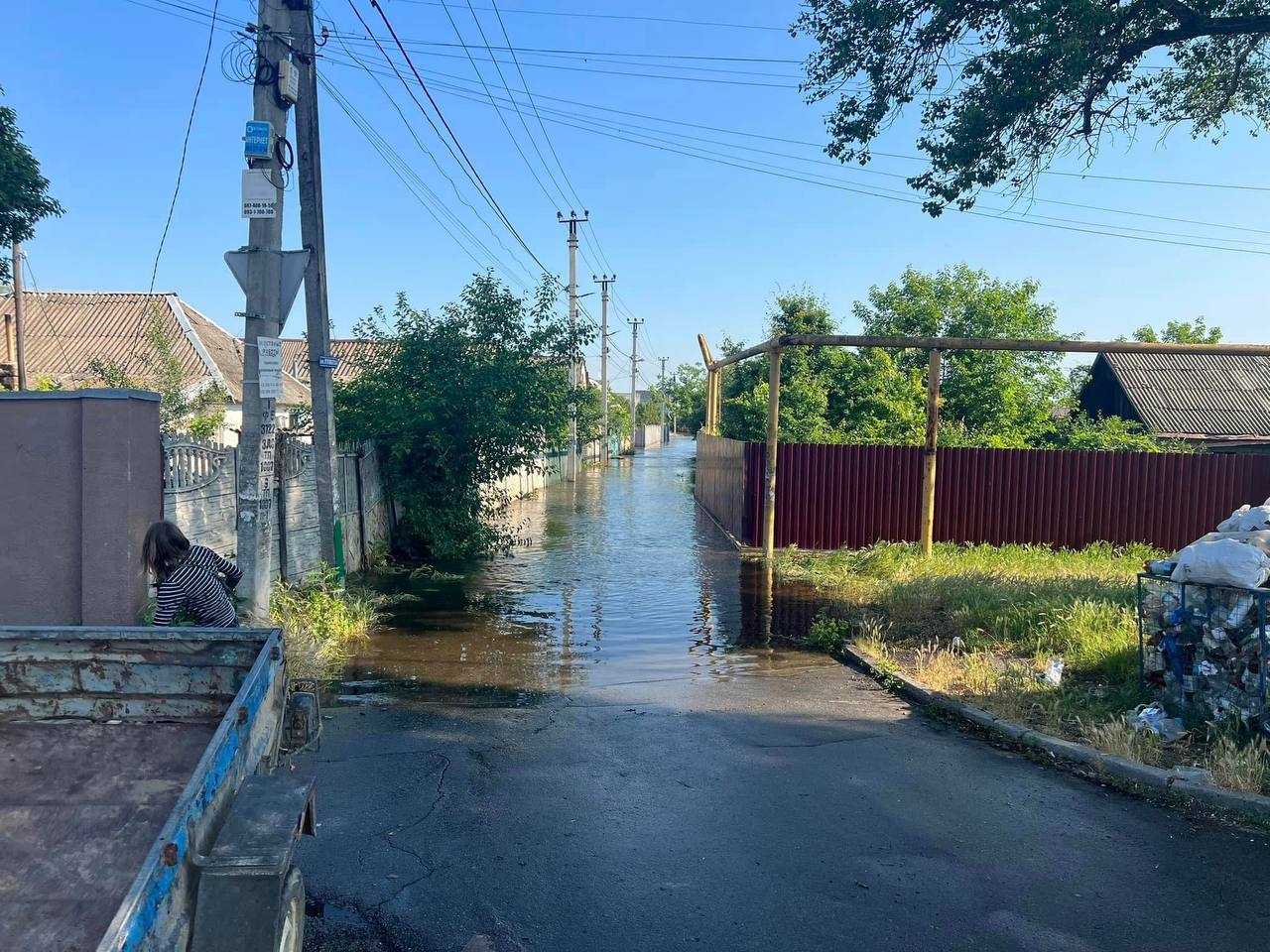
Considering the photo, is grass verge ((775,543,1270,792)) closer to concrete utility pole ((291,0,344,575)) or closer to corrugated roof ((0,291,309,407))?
concrete utility pole ((291,0,344,575))

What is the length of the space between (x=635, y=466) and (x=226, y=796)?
148 ft

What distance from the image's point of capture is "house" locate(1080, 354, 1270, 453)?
26953 millimetres

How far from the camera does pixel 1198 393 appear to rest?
29422 mm

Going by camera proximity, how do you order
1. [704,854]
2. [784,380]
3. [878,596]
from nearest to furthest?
[704,854] < [878,596] < [784,380]

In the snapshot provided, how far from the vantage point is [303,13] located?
915cm

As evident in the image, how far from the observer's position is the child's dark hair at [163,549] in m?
5.34

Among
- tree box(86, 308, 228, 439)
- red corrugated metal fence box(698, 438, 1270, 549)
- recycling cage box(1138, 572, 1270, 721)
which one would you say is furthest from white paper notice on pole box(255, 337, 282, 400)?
tree box(86, 308, 228, 439)

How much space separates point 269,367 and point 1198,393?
98.1 feet

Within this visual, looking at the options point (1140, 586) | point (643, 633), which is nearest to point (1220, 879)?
point (1140, 586)

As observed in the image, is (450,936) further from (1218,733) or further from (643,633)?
(643,633)

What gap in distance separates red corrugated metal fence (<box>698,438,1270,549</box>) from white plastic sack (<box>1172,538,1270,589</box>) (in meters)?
8.23

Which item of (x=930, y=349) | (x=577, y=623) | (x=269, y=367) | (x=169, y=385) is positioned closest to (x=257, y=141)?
(x=269, y=367)

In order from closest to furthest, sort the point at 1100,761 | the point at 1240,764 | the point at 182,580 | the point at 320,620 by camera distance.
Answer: the point at 1240,764 → the point at 182,580 → the point at 1100,761 → the point at 320,620

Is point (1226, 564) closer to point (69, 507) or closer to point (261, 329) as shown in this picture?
point (261, 329)
